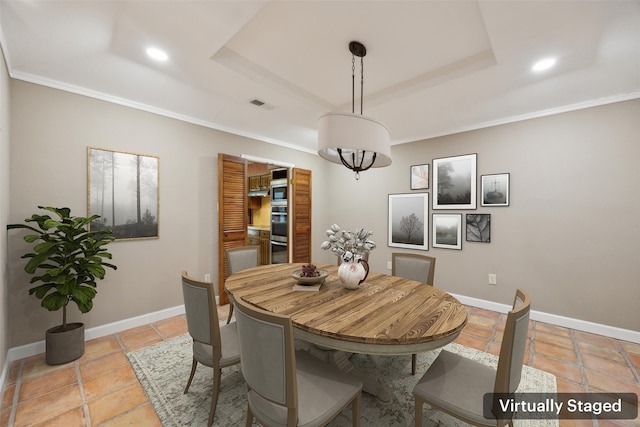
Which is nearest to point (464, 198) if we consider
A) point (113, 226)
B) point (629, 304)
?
point (629, 304)

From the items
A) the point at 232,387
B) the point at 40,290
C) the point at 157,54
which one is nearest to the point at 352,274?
the point at 232,387

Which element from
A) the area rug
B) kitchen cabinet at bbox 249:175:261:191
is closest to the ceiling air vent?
the area rug

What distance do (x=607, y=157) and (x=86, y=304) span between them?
212 inches

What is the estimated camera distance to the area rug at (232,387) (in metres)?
1.72

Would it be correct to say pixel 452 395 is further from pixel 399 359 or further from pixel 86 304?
pixel 86 304

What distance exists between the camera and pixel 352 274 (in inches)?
80.4

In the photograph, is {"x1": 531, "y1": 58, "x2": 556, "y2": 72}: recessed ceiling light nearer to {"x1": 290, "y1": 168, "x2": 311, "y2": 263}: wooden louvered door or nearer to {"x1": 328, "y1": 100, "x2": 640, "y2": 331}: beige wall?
{"x1": 328, "y1": 100, "x2": 640, "y2": 331}: beige wall

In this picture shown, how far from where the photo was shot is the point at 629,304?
2.77 meters

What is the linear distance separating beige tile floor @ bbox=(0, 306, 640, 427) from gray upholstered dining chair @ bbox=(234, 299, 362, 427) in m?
1.02

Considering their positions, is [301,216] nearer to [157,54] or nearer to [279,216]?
[279,216]

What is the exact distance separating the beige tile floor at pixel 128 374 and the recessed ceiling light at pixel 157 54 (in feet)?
8.57

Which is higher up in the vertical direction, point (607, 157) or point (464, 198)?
point (607, 157)

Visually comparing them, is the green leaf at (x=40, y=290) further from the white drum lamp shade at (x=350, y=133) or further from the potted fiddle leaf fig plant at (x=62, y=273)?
the white drum lamp shade at (x=350, y=133)

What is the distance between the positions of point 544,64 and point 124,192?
4256 mm
